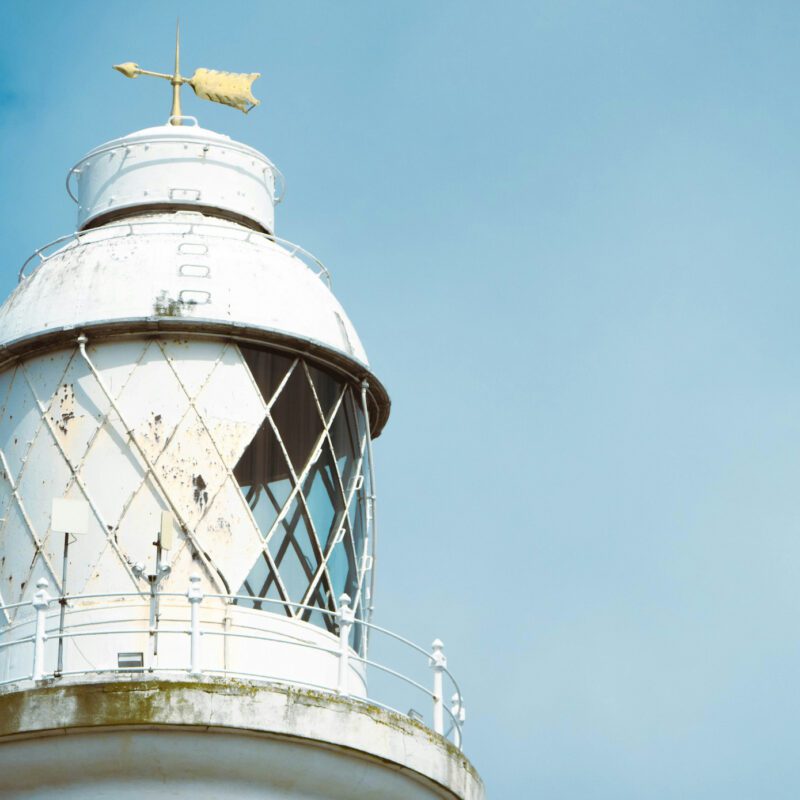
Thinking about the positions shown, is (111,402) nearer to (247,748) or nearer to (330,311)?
(330,311)

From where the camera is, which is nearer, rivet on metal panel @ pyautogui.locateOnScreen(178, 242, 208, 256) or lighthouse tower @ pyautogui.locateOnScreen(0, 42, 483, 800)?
lighthouse tower @ pyautogui.locateOnScreen(0, 42, 483, 800)

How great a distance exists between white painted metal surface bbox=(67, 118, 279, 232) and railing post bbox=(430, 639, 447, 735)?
5836 millimetres

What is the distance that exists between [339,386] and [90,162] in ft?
13.0

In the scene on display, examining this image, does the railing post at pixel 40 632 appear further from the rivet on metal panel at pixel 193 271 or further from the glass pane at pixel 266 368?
the rivet on metal panel at pixel 193 271

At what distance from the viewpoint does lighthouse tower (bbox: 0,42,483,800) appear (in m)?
17.2

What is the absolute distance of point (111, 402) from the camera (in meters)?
19.8

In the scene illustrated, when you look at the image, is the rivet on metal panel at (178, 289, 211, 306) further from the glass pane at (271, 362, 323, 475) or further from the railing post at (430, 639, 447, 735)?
the railing post at (430, 639, 447, 735)

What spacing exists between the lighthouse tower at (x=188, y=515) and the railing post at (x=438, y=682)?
0.06 feet

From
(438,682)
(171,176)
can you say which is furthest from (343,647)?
(171,176)

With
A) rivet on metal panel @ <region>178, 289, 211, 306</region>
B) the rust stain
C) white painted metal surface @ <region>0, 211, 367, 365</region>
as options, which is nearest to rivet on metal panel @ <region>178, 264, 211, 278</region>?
white painted metal surface @ <region>0, 211, 367, 365</region>

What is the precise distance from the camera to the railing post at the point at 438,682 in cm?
1866

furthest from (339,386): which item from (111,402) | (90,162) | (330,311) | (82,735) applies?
(82,735)

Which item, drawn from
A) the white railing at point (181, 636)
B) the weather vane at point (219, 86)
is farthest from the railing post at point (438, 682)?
the weather vane at point (219, 86)

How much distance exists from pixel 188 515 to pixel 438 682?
9.36 feet
